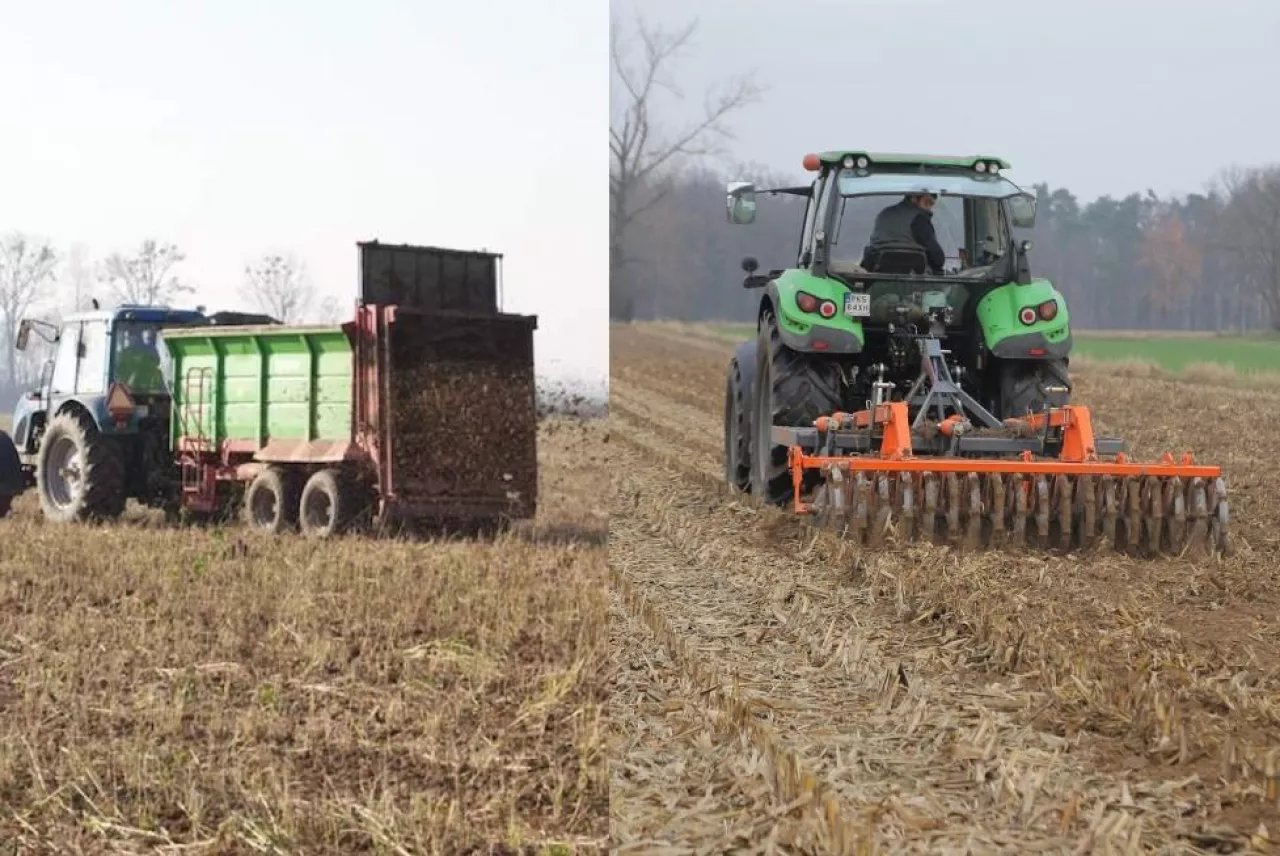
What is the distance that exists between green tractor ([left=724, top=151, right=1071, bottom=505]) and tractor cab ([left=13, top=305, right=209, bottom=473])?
19.0ft

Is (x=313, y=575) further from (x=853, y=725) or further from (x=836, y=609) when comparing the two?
(x=853, y=725)

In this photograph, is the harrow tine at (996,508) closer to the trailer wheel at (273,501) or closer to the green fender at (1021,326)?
the green fender at (1021,326)

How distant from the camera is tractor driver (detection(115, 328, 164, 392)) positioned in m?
11.8

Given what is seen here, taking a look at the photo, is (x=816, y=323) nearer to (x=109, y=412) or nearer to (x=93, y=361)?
(x=109, y=412)

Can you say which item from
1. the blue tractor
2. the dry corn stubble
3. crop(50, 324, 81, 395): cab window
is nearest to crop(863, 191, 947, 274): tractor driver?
the dry corn stubble

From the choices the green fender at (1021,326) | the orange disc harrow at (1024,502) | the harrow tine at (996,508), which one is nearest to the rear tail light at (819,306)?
the green fender at (1021,326)

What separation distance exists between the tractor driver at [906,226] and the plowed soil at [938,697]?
5.17 feet

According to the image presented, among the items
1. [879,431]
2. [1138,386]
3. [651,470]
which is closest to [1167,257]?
[1138,386]

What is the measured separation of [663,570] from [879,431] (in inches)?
53.4

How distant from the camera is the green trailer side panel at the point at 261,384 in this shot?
10.3 m

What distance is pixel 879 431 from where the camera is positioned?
23.7 ft

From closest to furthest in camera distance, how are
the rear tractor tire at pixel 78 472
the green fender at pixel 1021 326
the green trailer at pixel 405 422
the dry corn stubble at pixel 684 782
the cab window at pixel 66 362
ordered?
the dry corn stubble at pixel 684 782, the green fender at pixel 1021 326, the green trailer at pixel 405 422, the rear tractor tire at pixel 78 472, the cab window at pixel 66 362

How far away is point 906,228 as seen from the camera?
7.78m

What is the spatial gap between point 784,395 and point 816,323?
408mm
